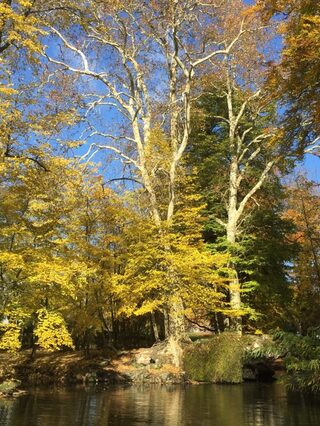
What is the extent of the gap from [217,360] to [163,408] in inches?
259

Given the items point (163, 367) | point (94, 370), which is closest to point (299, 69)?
point (163, 367)

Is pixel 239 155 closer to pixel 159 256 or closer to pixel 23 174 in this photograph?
pixel 159 256

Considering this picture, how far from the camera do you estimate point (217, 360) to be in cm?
1695

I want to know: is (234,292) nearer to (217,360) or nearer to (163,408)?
(217,360)

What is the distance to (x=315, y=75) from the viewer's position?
9.73 m

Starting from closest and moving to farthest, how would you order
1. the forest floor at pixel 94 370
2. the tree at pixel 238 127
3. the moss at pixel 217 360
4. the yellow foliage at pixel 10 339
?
the yellow foliage at pixel 10 339
the moss at pixel 217 360
the forest floor at pixel 94 370
the tree at pixel 238 127

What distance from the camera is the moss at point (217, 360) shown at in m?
16.6

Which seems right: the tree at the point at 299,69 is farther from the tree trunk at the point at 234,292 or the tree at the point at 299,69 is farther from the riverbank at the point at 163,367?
the tree trunk at the point at 234,292

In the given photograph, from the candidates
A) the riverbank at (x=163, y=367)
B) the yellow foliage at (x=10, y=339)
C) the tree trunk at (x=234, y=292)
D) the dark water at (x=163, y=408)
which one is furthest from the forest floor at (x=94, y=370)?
the tree trunk at (x=234, y=292)

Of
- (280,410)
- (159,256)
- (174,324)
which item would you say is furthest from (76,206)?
(280,410)

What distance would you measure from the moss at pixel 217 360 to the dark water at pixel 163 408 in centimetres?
162

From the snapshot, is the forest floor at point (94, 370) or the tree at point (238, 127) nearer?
the forest floor at point (94, 370)

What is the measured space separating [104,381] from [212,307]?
4.76 m

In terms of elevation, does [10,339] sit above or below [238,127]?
below
